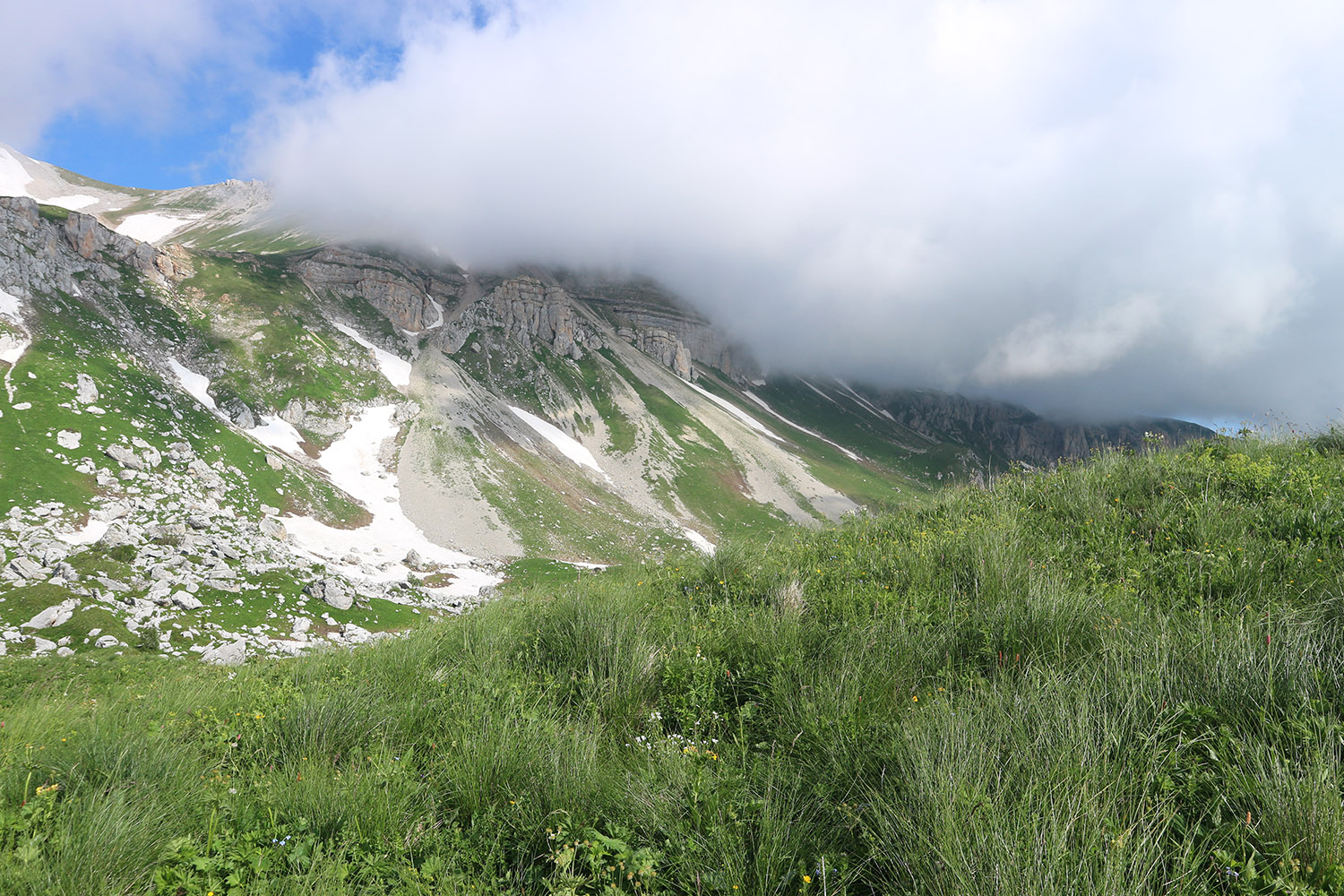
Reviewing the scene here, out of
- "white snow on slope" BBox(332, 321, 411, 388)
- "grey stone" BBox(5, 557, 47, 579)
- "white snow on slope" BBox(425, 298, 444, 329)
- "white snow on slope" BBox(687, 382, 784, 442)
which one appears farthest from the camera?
"white snow on slope" BBox(687, 382, 784, 442)

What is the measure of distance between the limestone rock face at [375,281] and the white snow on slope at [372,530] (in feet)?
180

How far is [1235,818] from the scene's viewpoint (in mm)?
2170

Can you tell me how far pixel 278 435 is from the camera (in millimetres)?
69062

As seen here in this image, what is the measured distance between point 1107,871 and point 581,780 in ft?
8.04

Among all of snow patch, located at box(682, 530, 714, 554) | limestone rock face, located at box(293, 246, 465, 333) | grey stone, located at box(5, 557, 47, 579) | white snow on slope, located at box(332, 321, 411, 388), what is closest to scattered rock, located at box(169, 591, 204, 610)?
grey stone, located at box(5, 557, 47, 579)

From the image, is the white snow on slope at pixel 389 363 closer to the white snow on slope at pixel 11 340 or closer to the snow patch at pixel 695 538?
the white snow on slope at pixel 11 340

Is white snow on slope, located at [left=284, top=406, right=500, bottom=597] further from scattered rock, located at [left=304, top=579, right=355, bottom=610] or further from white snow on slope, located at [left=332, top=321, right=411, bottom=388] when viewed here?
white snow on slope, located at [left=332, top=321, right=411, bottom=388]

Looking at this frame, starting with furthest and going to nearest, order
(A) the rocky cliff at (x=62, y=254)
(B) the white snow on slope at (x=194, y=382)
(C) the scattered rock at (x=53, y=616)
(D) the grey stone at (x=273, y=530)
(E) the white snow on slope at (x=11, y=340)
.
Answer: (B) the white snow on slope at (x=194, y=382) → (A) the rocky cliff at (x=62, y=254) → (E) the white snow on slope at (x=11, y=340) → (D) the grey stone at (x=273, y=530) → (C) the scattered rock at (x=53, y=616)

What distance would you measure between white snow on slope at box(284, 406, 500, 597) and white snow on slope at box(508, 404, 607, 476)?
28215 millimetres

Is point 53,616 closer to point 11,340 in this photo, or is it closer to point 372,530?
point 372,530

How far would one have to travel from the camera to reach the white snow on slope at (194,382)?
213 ft

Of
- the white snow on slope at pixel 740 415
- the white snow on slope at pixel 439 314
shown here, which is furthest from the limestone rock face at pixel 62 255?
the white snow on slope at pixel 740 415

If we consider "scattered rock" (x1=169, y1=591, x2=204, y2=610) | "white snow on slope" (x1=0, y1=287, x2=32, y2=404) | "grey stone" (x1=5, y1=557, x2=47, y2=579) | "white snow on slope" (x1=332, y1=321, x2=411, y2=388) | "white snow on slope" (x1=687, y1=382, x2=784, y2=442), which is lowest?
→ "scattered rock" (x1=169, y1=591, x2=204, y2=610)

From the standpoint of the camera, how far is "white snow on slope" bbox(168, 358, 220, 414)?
213 ft
